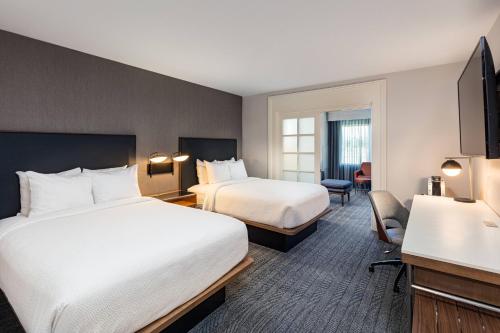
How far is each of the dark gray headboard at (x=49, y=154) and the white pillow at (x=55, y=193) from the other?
0.71 ft

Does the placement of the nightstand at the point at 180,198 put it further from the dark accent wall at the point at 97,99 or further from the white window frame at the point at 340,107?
the white window frame at the point at 340,107

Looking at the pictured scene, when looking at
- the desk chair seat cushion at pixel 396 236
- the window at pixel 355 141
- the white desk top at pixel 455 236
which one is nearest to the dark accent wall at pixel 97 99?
the desk chair seat cushion at pixel 396 236

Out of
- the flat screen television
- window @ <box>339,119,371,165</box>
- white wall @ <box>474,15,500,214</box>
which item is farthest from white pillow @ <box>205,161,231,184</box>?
window @ <box>339,119,371,165</box>

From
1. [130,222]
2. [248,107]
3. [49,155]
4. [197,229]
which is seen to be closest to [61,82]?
[49,155]

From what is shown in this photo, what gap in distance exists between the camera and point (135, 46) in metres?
2.79

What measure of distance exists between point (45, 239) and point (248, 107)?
14.3 feet

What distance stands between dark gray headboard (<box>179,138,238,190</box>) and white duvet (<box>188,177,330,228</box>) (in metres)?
0.23

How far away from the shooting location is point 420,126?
11.6 ft

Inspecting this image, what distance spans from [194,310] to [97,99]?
8.96ft

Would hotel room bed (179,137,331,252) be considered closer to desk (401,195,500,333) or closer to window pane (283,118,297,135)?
window pane (283,118,297,135)

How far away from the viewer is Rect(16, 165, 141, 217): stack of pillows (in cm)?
233

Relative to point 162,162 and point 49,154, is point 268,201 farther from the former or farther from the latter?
point 49,154

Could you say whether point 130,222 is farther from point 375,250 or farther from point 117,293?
point 375,250

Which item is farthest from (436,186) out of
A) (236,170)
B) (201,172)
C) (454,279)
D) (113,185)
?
(113,185)
